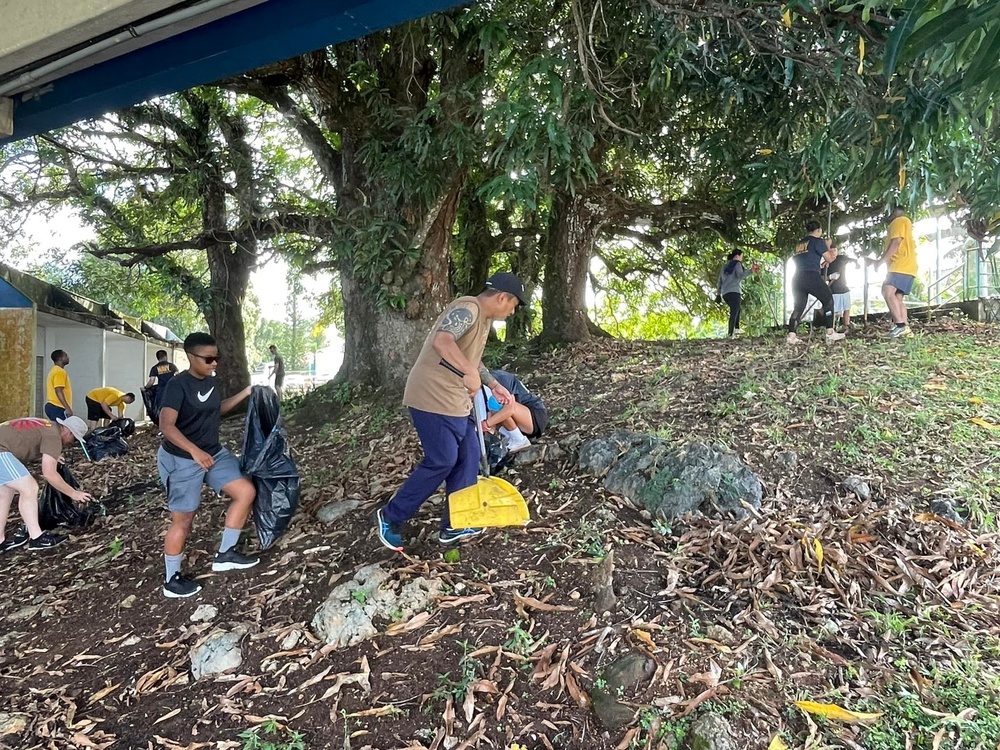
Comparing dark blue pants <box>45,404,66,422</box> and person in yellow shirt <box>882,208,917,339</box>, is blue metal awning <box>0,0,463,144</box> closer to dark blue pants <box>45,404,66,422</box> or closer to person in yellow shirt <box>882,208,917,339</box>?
dark blue pants <box>45,404,66,422</box>

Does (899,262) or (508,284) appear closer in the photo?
(508,284)

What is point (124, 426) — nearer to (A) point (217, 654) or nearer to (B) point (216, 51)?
(A) point (217, 654)

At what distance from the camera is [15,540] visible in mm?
5109

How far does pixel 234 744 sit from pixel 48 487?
3.79m

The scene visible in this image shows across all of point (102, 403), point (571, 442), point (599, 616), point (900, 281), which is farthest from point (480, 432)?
point (102, 403)

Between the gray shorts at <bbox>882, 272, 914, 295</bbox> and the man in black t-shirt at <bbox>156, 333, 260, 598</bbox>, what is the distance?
6753 millimetres

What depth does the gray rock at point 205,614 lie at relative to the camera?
3537 mm

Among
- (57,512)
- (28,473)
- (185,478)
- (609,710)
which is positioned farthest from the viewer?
(57,512)

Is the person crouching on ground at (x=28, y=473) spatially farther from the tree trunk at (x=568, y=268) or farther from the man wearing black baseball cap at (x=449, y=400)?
the tree trunk at (x=568, y=268)

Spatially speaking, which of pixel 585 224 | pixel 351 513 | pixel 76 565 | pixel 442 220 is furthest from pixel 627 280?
pixel 76 565

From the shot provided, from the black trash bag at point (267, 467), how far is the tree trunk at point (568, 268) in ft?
16.9

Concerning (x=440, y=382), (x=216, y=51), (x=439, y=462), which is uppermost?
(x=216, y=51)

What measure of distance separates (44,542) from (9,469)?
72 centimetres

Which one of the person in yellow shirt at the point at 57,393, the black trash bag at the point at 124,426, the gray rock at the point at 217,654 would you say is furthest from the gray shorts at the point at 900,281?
the person in yellow shirt at the point at 57,393
